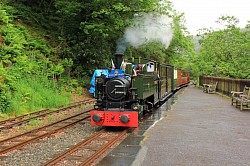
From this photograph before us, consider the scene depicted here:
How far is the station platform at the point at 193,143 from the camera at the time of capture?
6.21m

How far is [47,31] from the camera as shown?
20.5 meters

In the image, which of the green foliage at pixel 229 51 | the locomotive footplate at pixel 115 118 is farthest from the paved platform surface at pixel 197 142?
the green foliage at pixel 229 51

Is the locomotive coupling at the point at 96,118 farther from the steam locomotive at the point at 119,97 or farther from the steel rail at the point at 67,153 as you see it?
the steel rail at the point at 67,153

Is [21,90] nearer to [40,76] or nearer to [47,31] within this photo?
[40,76]

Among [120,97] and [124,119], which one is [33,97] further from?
[124,119]

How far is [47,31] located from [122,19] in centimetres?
550

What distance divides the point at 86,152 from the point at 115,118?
265 centimetres

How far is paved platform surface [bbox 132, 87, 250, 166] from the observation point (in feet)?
20.5

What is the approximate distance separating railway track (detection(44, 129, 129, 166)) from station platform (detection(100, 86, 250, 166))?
363mm

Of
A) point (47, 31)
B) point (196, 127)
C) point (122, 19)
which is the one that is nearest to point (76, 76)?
point (47, 31)

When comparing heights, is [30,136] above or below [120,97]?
below

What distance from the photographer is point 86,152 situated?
694 cm

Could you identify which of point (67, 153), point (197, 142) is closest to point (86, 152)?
point (67, 153)

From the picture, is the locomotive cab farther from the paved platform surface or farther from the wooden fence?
the wooden fence
